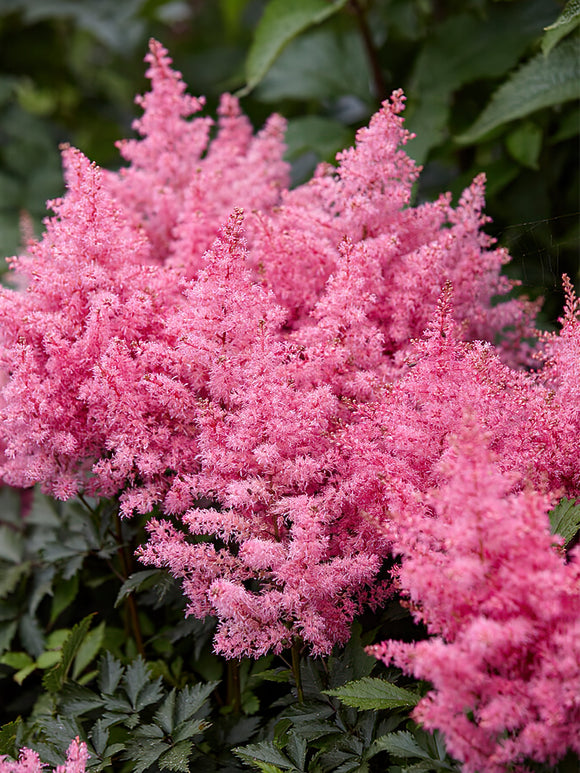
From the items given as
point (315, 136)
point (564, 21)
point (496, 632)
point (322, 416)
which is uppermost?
point (315, 136)

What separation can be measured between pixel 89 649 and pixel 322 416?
1.60 feet

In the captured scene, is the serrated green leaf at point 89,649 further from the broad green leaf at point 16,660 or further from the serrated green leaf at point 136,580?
the serrated green leaf at point 136,580

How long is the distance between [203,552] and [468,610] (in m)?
0.27

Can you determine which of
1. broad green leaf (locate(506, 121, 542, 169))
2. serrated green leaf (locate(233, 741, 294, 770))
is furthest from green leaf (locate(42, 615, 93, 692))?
broad green leaf (locate(506, 121, 542, 169))

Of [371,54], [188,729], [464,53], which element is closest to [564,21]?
[464,53]

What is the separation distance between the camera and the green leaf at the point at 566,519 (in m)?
0.70

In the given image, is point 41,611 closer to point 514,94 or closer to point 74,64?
point 514,94

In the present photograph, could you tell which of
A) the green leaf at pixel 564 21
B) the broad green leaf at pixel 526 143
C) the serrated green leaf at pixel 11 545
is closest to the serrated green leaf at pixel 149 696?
the serrated green leaf at pixel 11 545

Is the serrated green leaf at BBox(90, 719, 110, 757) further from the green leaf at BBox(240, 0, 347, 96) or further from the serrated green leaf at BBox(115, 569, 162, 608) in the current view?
the green leaf at BBox(240, 0, 347, 96)

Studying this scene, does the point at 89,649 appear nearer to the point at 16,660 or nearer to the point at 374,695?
the point at 16,660

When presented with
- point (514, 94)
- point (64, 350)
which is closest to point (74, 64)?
point (514, 94)

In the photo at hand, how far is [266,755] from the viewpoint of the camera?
716 millimetres

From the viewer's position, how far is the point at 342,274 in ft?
2.80

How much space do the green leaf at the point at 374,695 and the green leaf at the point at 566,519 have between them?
20cm
